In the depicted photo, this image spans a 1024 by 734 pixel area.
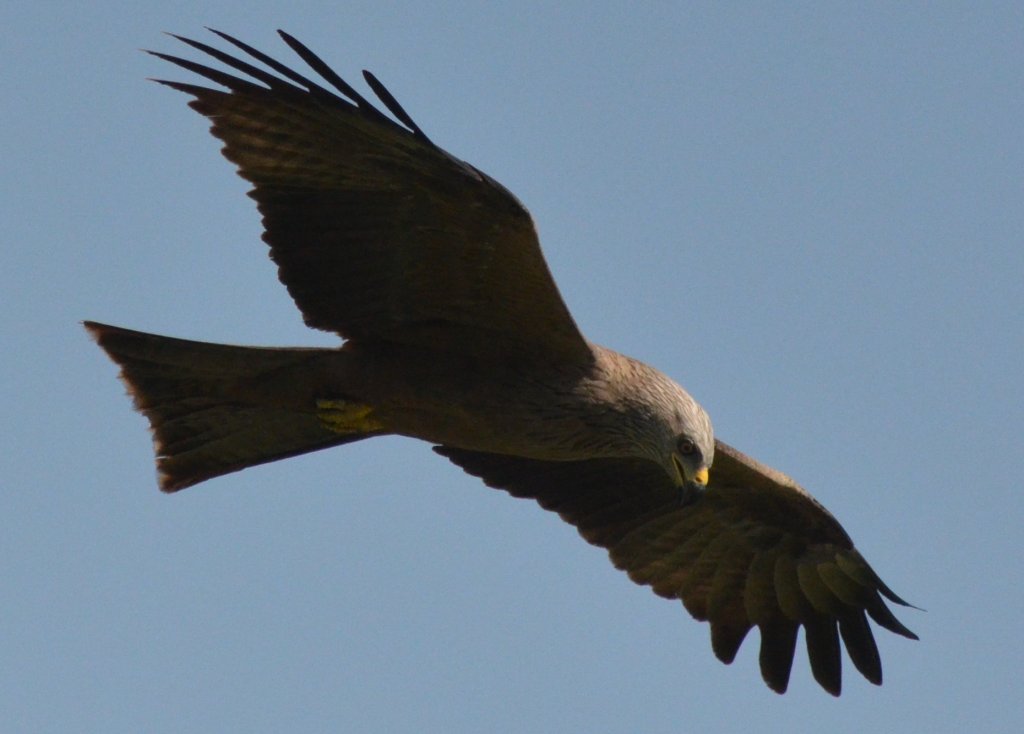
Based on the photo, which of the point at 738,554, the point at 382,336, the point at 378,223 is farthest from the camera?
the point at 738,554

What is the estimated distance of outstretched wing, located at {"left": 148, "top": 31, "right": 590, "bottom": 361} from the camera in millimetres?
7727

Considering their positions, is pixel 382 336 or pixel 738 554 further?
pixel 738 554

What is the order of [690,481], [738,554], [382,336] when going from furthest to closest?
[738,554] < [382,336] < [690,481]

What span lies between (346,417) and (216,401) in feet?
A: 2.08

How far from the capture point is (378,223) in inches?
316

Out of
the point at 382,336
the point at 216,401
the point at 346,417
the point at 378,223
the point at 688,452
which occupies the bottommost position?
the point at 688,452

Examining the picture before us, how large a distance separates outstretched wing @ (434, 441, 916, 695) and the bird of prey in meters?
0.83

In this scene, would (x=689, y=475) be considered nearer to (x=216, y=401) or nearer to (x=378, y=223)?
(x=378, y=223)

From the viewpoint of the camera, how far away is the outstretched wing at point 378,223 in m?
7.73

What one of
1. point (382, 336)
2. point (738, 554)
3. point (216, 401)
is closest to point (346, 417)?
point (382, 336)

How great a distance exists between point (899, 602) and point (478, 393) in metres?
2.88

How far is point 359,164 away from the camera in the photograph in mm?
7891

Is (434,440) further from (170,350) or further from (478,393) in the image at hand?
(170,350)

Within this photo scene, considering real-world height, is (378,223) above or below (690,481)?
above
